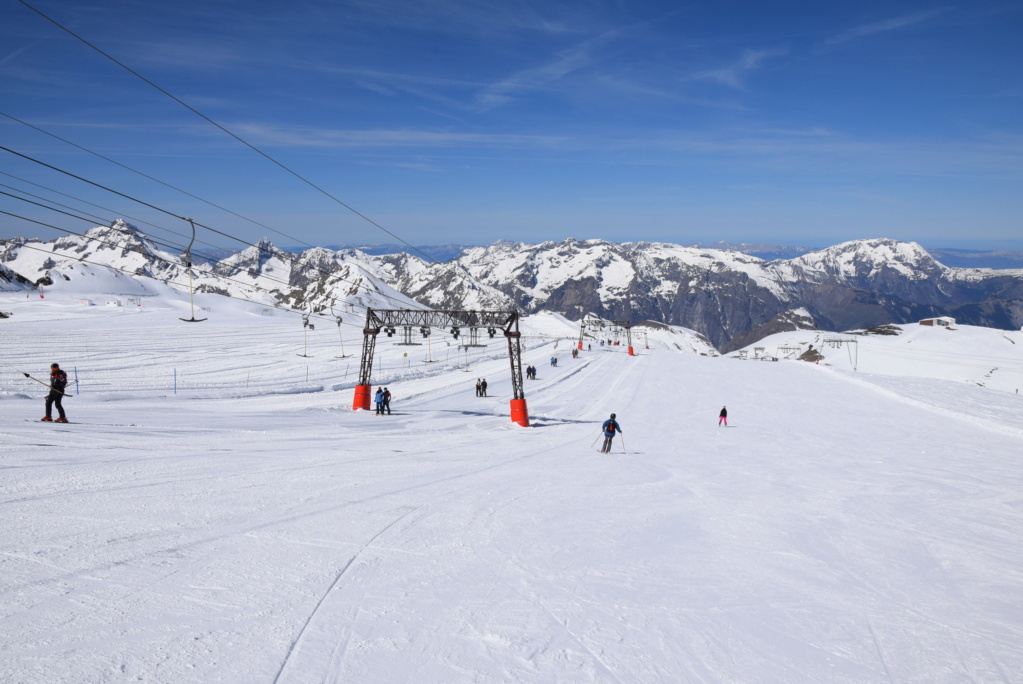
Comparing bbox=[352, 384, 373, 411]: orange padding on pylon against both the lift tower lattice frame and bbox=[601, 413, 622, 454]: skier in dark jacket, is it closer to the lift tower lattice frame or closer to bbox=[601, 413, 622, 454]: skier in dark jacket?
the lift tower lattice frame

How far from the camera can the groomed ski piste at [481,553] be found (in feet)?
25.5

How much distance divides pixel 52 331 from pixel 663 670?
84881 millimetres

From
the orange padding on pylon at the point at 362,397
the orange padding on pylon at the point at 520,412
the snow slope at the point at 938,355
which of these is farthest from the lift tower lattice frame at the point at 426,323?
the snow slope at the point at 938,355

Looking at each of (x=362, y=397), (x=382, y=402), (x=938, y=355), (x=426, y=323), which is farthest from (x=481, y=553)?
(x=938, y=355)

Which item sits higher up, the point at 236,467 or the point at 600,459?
the point at 236,467

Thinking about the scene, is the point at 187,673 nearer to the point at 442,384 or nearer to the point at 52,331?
the point at 442,384

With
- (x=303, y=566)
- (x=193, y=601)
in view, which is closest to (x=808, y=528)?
(x=303, y=566)

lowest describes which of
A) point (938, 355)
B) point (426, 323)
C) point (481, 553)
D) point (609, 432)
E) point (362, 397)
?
point (938, 355)

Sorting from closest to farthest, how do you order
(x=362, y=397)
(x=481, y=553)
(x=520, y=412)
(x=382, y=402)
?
(x=481, y=553) < (x=520, y=412) < (x=382, y=402) < (x=362, y=397)

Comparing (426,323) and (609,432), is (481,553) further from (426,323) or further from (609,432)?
(426,323)

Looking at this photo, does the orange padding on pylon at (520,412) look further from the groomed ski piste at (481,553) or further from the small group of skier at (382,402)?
the small group of skier at (382,402)

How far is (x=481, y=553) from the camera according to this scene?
11508 mm

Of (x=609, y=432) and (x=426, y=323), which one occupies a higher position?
(x=426, y=323)

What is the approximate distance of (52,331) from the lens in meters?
70.5
